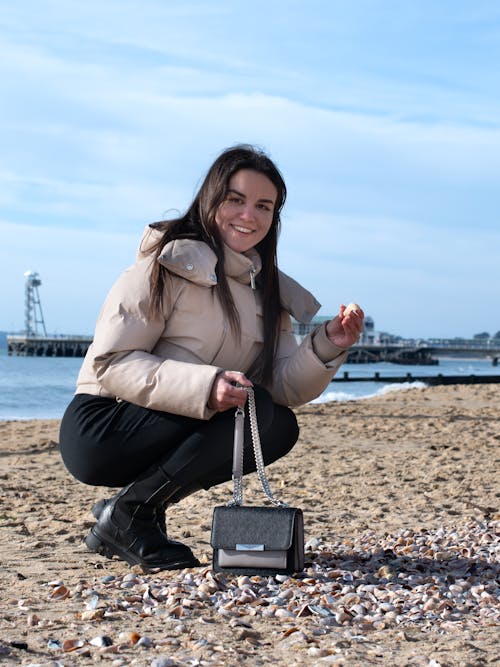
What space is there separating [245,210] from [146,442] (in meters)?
0.94

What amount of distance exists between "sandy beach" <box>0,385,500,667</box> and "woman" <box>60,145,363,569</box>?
0.33 m

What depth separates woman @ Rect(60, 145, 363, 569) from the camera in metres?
3.06

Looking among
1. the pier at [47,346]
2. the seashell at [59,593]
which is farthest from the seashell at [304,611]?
the pier at [47,346]

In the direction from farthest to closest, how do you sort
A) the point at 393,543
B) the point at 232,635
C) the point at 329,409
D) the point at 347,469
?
1. the point at 329,409
2. the point at 347,469
3. the point at 393,543
4. the point at 232,635

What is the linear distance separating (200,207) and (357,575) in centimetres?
149

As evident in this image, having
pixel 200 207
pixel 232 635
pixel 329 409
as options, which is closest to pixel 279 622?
pixel 232 635

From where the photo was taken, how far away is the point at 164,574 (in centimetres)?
316

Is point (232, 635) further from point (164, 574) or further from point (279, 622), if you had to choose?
point (164, 574)

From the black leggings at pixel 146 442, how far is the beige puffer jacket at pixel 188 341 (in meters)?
0.08

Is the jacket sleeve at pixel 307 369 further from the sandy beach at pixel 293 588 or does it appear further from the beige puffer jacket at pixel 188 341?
the sandy beach at pixel 293 588

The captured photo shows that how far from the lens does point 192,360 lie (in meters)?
3.21

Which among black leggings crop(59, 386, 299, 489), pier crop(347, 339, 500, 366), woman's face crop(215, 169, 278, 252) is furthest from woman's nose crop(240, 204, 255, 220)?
pier crop(347, 339, 500, 366)

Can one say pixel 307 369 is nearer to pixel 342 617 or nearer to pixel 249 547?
pixel 249 547

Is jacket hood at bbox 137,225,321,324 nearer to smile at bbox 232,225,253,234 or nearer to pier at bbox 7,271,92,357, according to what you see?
smile at bbox 232,225,253,234
